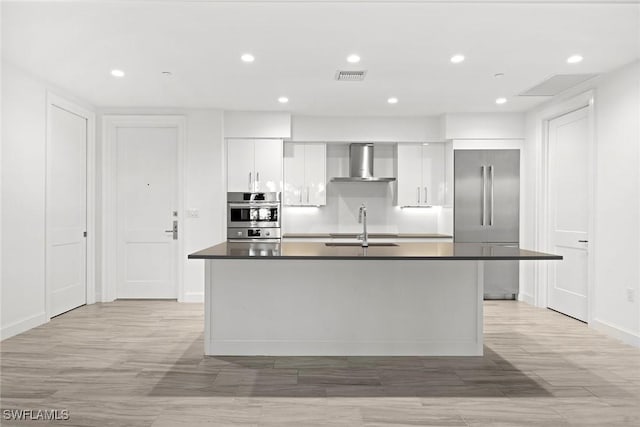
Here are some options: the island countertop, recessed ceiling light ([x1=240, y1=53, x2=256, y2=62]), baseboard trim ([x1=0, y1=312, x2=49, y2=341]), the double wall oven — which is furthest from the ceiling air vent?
baseboard trim ([x1=0, y1=312, x2=49, y2=341])

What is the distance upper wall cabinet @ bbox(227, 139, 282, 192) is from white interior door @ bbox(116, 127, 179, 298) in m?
0.80

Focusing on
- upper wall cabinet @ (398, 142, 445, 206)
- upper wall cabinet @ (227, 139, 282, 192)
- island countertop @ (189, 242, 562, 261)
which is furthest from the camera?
upper wall cabinet @ (398, 142, 445, 206)

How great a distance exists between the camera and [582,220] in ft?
16.8

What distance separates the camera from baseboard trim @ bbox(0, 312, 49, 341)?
4.25m

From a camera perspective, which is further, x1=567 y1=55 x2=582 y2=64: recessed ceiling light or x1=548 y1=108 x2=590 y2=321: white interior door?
x1=548 y1=108 x2=590 y2=321: white interior door

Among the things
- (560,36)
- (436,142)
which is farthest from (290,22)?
(436,142)

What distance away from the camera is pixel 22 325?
4.51 m

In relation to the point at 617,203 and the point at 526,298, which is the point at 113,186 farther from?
the point at 617,203

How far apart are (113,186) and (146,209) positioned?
547 mm

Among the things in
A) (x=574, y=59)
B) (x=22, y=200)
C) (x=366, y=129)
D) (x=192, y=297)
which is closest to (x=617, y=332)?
Answer: (x=574, y=59)

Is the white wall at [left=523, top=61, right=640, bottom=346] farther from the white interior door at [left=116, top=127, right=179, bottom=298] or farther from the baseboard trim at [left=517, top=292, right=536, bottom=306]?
the white interior door at [left=116, top=127, right=179, bottom=298]

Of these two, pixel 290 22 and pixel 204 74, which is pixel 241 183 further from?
pixel 290 22

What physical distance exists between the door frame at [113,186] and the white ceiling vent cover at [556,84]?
14.8ft

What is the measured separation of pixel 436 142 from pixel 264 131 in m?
2.55
